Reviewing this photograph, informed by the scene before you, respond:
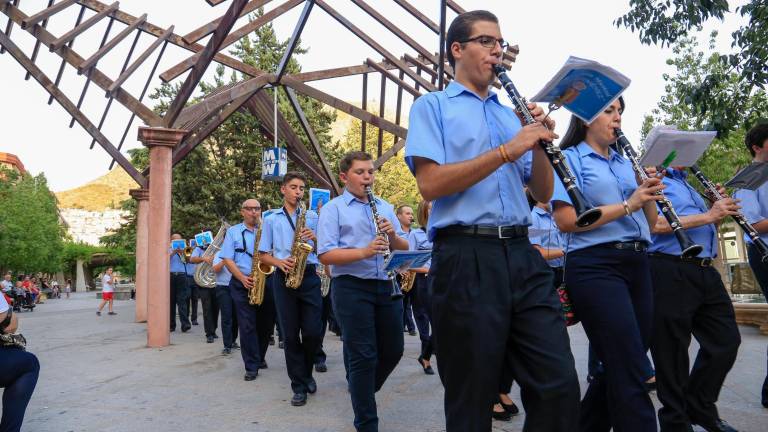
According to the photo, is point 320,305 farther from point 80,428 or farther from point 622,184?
point 622,184

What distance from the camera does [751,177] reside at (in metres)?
5.23

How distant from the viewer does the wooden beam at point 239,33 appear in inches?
457

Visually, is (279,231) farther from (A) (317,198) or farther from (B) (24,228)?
(B) (24,228)

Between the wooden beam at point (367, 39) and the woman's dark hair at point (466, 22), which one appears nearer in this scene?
the woman's dark hair at point (466, 22)

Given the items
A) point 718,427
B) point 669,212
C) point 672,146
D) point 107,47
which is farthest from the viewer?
point 107,47

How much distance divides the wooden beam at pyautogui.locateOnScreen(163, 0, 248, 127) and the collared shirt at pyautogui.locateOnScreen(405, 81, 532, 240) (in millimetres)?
8146

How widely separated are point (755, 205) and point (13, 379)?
566 centimetres

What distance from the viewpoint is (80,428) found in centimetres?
550

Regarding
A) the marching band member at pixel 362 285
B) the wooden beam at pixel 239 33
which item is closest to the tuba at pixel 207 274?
the wooden beam at pixel 239 33

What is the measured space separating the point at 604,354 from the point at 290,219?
14.1 ft

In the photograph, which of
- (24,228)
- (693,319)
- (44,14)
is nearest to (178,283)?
(44,14)

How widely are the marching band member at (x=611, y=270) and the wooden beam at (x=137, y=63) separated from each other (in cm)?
862

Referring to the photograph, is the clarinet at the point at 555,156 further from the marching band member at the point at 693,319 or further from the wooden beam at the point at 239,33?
the wooden beam at the point at 239,33

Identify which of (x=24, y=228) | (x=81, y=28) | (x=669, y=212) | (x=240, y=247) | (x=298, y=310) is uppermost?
(x=24, y=228)
